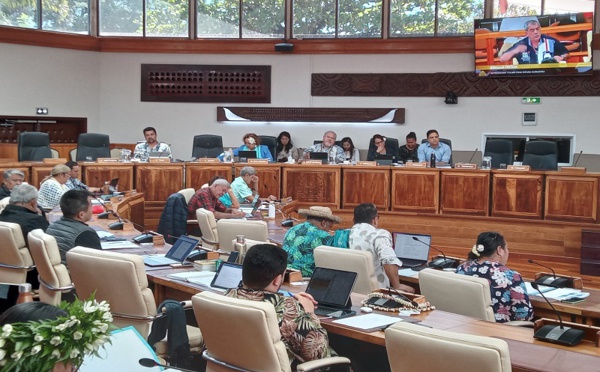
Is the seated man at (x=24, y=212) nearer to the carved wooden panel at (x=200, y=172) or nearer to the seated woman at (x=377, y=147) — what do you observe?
the carved wooden panel at (x=200, y=172)

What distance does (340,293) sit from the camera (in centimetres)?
395

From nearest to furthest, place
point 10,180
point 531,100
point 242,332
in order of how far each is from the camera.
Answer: point 242,332
point 10,180
point 531,100

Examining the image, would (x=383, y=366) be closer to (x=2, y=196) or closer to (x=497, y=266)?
A: (x=497, y=266)

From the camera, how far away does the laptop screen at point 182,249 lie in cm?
519

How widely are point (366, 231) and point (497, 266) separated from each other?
3.86ft

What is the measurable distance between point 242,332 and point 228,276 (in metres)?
1.32

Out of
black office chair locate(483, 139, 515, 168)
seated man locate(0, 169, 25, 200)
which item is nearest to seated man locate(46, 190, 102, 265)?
seated man locate(0, 169, 25, 200)

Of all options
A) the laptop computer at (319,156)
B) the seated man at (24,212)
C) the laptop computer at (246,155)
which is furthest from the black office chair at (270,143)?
the seated man at (24,212)

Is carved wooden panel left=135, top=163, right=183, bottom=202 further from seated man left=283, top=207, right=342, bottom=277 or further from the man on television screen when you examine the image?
the man on television screen

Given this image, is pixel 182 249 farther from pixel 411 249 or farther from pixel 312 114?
pixel 312 114

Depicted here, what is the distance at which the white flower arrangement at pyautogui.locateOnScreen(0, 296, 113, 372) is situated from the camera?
1676 mm

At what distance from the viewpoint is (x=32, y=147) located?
409 inches

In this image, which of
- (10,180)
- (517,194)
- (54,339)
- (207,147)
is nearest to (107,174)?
(207,147)

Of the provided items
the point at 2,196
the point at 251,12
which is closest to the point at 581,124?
the point at 251,12
